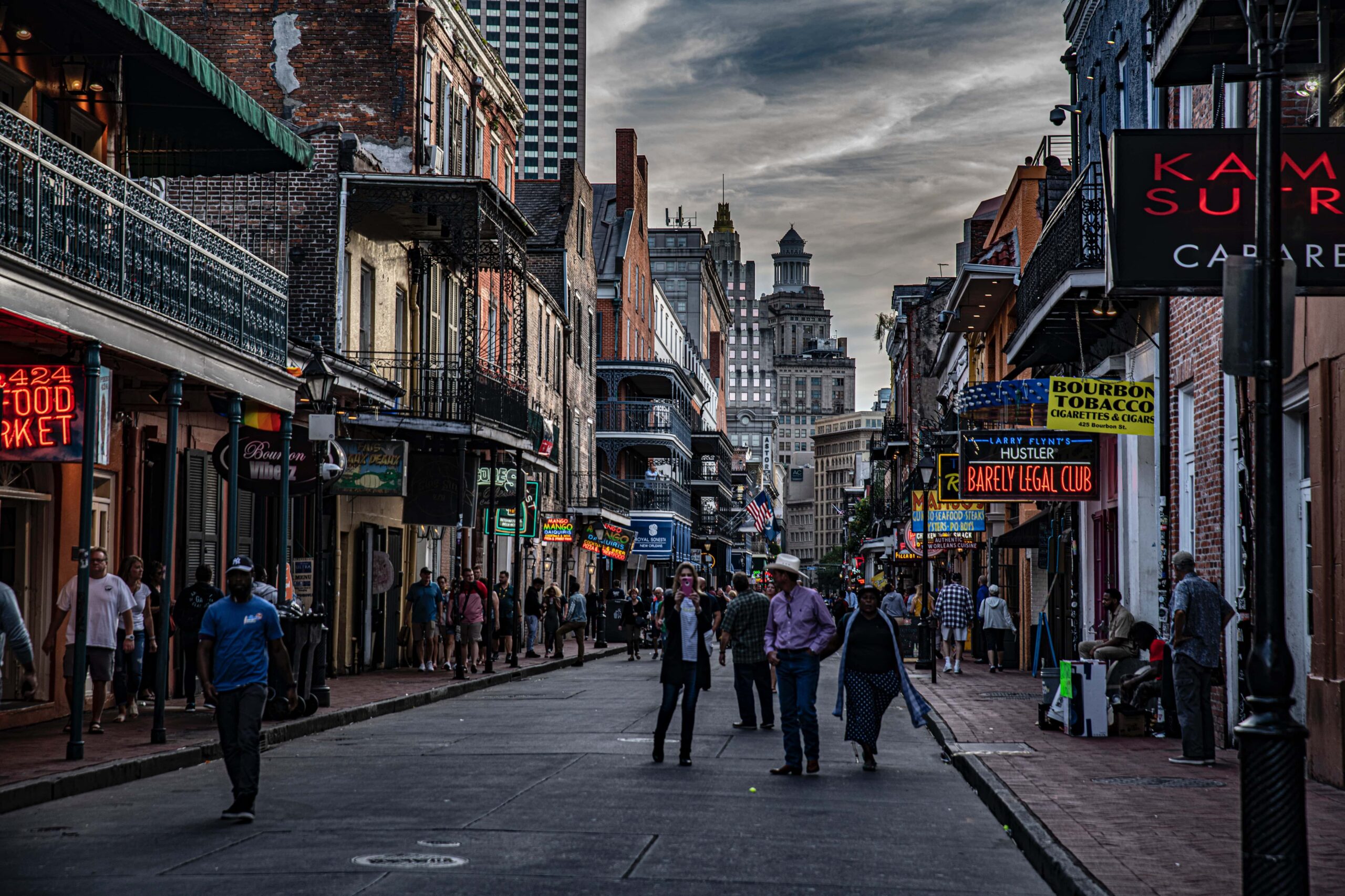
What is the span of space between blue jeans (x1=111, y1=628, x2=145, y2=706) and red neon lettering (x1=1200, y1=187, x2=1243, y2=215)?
11411 mm

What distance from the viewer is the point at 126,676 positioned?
660 inches

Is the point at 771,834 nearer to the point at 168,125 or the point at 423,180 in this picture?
the point at 168,125

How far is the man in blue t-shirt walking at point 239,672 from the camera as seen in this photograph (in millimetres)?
10328

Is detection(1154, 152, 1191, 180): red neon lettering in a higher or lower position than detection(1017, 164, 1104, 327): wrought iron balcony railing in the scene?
lower

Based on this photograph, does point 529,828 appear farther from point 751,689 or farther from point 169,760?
point 751,689

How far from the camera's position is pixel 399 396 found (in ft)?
90.5

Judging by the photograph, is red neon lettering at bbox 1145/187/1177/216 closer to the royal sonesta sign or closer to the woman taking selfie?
the woman taking selfie

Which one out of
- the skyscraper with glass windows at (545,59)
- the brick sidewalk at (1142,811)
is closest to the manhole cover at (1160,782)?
the brick sidewalk at (1142,811)

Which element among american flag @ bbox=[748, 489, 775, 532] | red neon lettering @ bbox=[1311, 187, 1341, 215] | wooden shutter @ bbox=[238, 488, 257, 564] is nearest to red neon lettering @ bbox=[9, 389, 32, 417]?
wooden shutter @ bbox=[238, 488, 257, 564]

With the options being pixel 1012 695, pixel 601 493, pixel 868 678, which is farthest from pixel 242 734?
pixel 601 493

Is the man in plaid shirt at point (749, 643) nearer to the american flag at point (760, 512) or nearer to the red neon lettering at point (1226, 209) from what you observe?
the red neon lettering at point (1226, 209)

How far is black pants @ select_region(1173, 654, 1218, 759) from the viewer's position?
13.4 m

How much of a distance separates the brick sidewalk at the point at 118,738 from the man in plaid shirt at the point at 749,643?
4561 millimetres

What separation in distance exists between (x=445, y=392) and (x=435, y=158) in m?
5.73
